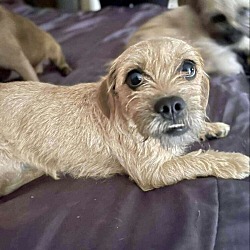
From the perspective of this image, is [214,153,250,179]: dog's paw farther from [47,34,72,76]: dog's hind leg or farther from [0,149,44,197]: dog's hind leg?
[47,34,72,76]: dog's hind leg

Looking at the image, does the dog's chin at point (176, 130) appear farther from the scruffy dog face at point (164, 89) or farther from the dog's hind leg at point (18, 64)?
the dog's hind leg at point (18, 64)

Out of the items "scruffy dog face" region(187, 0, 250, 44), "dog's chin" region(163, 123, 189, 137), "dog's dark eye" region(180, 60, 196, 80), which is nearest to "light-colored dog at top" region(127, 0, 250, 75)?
"scruffy dog face" region(187, 0, 250, 44)

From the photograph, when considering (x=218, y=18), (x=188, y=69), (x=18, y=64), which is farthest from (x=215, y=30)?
(x=18, y=64)

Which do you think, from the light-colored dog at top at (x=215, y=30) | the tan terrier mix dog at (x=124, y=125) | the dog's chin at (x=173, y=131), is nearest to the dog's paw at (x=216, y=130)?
the tan terrier mix dog at (x=124, y=125)

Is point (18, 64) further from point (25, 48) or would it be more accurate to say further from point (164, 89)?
point (164, 89)

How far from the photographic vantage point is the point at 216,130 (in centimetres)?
115

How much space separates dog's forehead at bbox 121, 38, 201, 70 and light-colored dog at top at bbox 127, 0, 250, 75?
0.30ft

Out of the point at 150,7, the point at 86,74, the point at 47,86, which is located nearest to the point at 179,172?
the point at 47,86

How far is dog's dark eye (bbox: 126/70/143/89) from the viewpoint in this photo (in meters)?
0.93

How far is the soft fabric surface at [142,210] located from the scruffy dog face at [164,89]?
11cm

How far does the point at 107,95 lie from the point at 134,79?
9 cm

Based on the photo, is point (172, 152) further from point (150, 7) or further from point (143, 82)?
point (150, 7)

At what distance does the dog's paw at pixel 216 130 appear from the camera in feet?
3.74

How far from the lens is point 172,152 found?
108 centimetres
